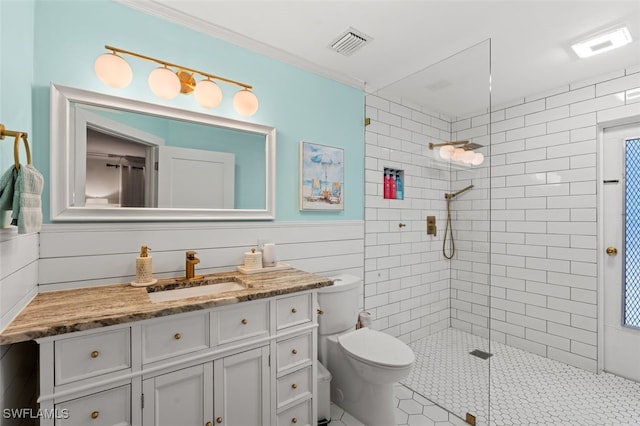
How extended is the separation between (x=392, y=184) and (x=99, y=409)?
2384 millimetres

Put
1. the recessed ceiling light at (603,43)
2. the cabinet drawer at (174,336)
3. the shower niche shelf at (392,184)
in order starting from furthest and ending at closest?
the shower niche shelf at (392,184), the recessed ceiling light at (603,43), the cabinet drawer at (174,336)

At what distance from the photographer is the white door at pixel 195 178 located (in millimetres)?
1651

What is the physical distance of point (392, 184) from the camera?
2645 mm

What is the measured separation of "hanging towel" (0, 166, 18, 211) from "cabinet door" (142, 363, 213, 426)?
2.58ft

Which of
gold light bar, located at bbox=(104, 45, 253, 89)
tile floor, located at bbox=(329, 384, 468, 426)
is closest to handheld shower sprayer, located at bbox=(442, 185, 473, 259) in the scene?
tile floor, located at bbox=(329, 384, 468, 426)

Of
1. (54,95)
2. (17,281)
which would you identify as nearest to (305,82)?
(54,95)

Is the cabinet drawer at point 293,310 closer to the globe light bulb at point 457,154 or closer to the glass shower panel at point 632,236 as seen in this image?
the globe light bulb at point 457,154

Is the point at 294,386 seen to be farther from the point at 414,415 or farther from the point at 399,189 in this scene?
the point at 399,189

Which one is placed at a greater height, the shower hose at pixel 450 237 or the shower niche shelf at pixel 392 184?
the shower niche shelf at pixel 392 184

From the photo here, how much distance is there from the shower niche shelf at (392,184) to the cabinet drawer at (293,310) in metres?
1.41

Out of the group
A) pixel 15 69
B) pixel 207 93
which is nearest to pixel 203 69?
pixel 207 93

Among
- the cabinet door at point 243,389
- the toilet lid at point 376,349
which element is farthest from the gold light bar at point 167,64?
the toilet lid at point 376,349

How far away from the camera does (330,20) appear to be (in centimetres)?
174

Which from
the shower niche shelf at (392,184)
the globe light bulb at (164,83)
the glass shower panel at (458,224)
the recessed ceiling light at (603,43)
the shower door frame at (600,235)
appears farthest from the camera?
the shower niche shelf at (392,184)
